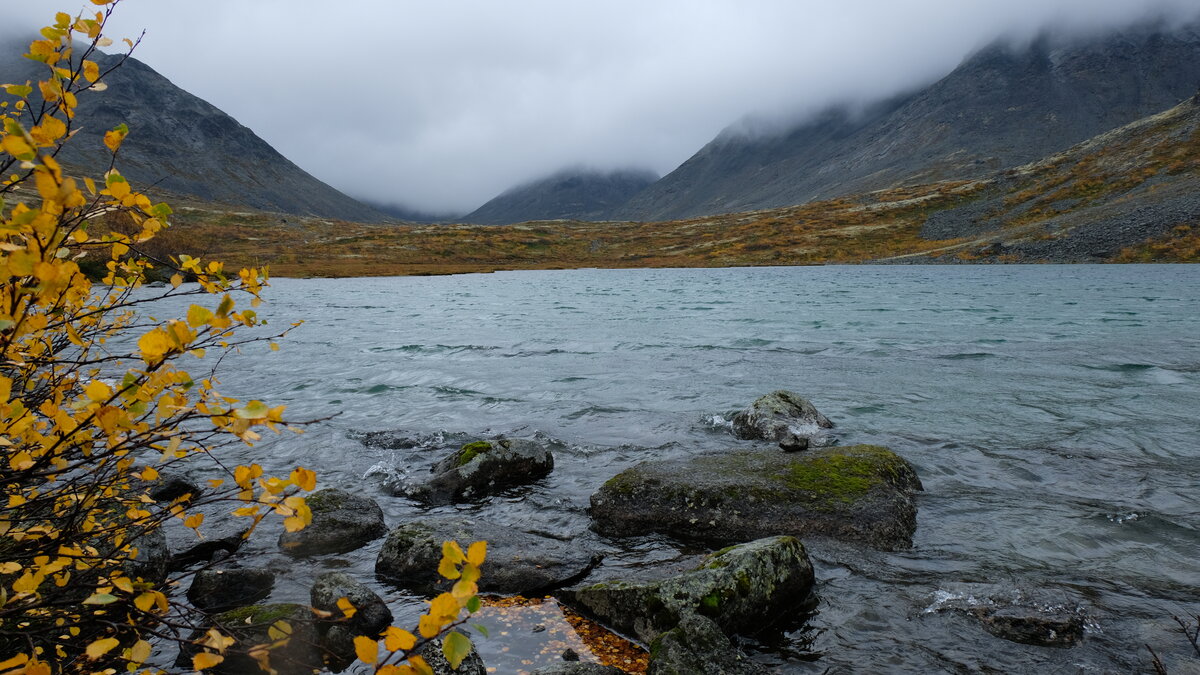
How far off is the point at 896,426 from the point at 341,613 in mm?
12504

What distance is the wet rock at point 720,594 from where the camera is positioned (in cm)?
711

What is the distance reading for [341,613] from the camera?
7.32m

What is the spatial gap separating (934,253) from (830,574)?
10864 centimetres

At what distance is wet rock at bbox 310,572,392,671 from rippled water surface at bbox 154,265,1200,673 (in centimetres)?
58

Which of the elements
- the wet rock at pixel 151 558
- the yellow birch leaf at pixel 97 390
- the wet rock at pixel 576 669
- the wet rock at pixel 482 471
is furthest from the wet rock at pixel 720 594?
the yellow birch leaf at pixel 97 390

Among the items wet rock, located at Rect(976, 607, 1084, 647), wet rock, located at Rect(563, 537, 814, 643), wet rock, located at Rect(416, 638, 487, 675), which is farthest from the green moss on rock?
wet rock, located at Rect(976, 607, 1084, 647)

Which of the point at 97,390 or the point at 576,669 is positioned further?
the point at 576,669

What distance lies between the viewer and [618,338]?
Answer: 30.8 m

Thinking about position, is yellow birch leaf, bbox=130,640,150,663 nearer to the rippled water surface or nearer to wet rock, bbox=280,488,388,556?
the rippled water surface

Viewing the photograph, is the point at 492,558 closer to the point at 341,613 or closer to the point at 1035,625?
the point at 341,613

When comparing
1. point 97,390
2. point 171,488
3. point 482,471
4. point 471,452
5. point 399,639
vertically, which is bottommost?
point 171,488

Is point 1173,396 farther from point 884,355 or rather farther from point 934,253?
point 934,253

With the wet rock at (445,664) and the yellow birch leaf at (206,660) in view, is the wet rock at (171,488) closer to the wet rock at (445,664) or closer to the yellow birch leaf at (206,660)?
the wet rock at (445,664)

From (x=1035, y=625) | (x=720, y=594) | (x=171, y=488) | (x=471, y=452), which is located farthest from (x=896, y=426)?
(x=171, y=488)
